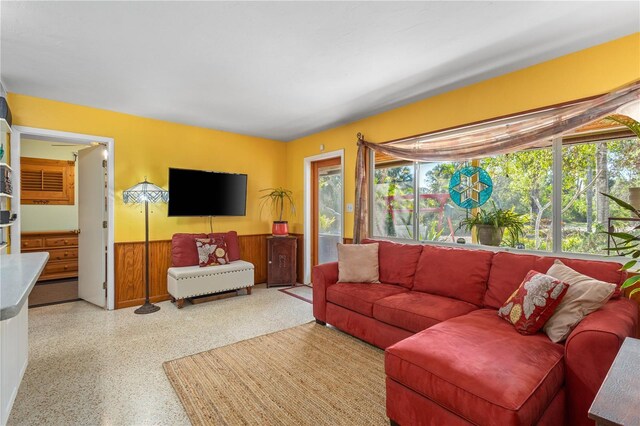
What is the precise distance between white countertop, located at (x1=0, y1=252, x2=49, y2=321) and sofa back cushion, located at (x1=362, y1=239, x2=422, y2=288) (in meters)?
2.76

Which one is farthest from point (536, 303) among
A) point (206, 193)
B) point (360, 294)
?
point (206, 193)

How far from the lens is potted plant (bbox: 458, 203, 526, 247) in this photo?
9.35 feet

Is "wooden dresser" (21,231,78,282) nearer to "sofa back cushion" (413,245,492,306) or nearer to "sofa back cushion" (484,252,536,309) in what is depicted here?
"sofa back cushion" (413,245,492,306)

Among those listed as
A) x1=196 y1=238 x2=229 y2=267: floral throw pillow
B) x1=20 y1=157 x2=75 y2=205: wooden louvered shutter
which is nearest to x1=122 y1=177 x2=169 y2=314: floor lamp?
x1=196 y1=238 x2=229 y2=267: floral throw pillow

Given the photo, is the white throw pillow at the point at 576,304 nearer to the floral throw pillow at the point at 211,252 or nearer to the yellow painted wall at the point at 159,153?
the floral throw pillow at the point at 211,252

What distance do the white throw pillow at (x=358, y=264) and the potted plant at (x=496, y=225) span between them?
106 cm

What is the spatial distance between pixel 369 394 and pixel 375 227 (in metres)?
2.33

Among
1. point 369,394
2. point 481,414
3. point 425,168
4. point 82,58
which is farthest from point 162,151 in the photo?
point 481,414

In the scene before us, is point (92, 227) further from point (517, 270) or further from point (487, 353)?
point (517, 270)

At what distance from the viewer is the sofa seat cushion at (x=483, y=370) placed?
53.2 inches

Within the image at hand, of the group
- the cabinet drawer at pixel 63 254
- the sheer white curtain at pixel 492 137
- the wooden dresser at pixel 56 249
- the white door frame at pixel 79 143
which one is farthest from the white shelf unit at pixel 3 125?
the sheer white curtain at pixel 492 137

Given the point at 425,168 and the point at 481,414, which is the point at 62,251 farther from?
the point at 481,414

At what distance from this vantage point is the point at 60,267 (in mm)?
5273

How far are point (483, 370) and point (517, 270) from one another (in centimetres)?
123
